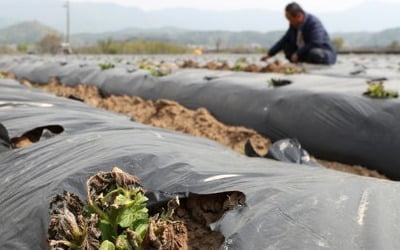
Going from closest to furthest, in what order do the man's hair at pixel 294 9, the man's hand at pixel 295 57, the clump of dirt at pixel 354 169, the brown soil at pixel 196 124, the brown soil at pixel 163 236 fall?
the brown soil at pixel 163 236 → the clump of dirt at pixel 354 169 → the brown soil at pixel 196 124 → the man's hair at pixel 294 9 → the man's hand at pixel 295 57

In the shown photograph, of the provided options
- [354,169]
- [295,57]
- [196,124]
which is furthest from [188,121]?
[295,57]

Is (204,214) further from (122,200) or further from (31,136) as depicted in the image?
(31,136)

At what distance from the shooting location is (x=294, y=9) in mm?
8102

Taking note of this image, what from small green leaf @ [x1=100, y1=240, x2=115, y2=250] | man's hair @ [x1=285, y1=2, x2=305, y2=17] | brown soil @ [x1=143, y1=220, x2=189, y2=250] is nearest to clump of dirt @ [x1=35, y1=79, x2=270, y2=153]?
man's hair @ [x1=285, y1=2, x2=305, y2=17]

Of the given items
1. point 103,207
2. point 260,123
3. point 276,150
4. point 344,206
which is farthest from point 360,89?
point 103,207

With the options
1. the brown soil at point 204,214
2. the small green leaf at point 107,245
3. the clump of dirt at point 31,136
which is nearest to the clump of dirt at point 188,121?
the clump of dirt at point 31,136

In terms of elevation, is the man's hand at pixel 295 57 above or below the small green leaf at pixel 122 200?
above

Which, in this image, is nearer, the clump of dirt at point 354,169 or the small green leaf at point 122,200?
the small green leaf at point 122,200

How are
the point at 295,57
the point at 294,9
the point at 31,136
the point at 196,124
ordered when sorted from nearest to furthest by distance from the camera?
the point at 31,136 < the point at 196,124 < the point at 294,9 < the point at 295,57

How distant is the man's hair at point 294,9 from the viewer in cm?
807

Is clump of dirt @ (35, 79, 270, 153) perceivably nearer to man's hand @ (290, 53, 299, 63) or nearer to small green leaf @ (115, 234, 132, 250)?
man's hand @ (290, 53, 299, 63)

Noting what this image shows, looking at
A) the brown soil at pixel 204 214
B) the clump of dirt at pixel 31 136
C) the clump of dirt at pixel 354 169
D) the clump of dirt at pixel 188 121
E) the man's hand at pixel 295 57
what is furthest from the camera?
the man's hand at pixel 295 57

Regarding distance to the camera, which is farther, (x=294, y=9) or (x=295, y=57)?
(x=295, y=57)

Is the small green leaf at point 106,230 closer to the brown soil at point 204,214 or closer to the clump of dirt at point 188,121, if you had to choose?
the brown soil at point 204,214
